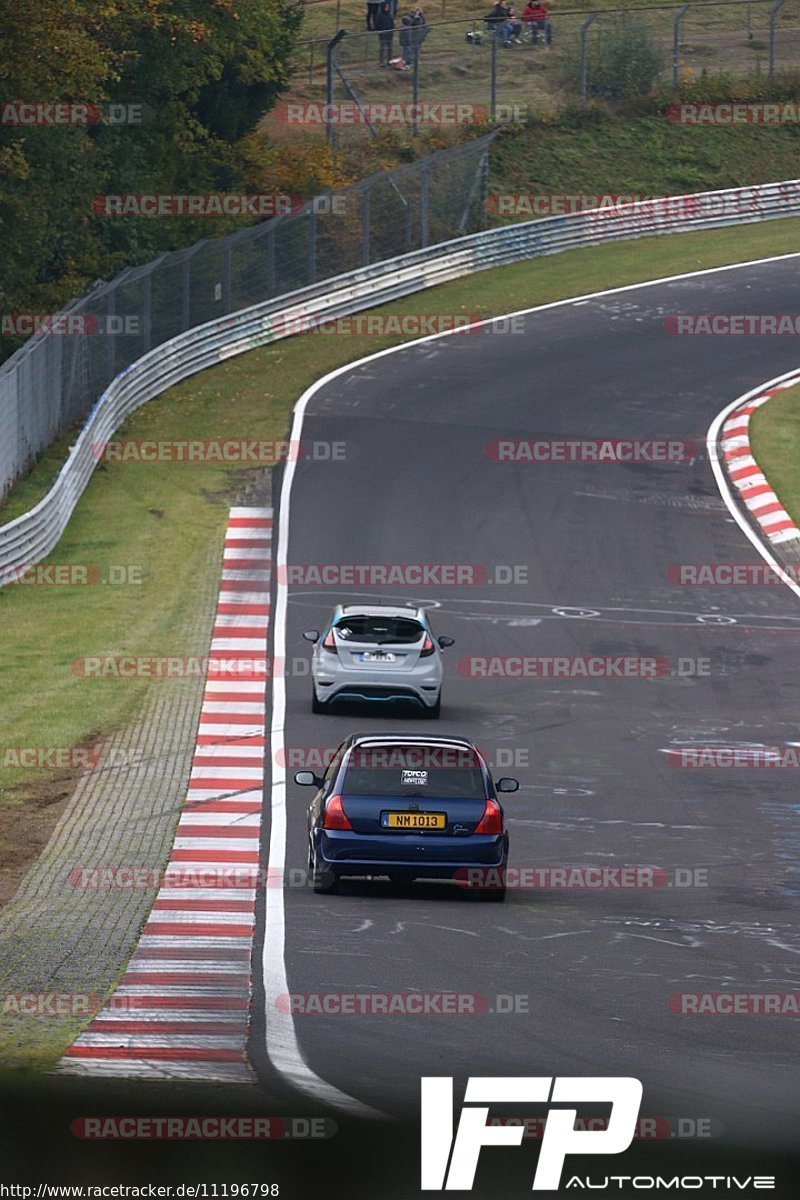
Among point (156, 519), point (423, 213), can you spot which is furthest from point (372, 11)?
point (156, 519)

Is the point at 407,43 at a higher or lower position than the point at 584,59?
higher

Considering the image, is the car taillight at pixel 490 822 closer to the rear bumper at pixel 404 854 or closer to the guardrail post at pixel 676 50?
the rear bumper at pixel 404 854

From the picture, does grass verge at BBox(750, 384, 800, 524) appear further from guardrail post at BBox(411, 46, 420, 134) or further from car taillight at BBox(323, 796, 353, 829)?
car taillight at BBox(323, 796, 353, 829)

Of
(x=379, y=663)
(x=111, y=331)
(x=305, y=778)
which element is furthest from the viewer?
(x=111, y=331)

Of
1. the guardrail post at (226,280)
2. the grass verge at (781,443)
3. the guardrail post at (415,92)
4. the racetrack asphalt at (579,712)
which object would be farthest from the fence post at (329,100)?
the grass verge at (781,443)

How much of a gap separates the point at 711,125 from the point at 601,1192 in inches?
2398

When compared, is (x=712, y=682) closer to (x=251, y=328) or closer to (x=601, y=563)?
(x=601, y=563)

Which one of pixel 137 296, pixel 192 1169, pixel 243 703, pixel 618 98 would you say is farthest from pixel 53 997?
pixel 618 98

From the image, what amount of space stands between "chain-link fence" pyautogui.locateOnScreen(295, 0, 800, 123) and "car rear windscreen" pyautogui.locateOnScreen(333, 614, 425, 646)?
127 feet

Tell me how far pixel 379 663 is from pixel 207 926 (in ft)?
29.5

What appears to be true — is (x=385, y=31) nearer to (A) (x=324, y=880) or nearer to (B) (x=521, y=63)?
(B) (x=521, y=63)

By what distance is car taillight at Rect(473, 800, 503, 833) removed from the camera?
1625cm

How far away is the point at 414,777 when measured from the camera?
16594 millimetres

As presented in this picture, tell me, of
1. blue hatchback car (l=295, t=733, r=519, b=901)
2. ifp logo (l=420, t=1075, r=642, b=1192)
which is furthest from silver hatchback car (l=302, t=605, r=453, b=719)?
ifp logo (l=420, t=1075, r=642, b=1192)
